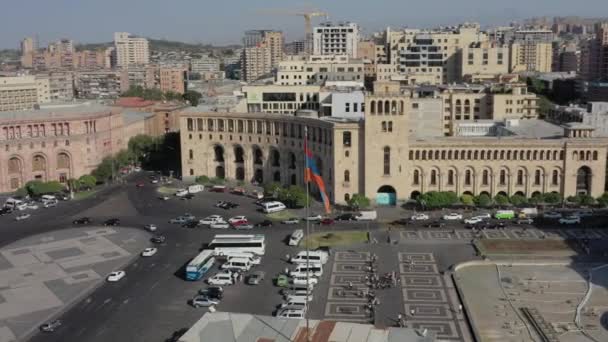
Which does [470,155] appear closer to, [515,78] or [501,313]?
[501,313]

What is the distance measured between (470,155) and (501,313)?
3976cm

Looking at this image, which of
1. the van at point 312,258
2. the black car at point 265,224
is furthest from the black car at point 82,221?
the van at point 312,258

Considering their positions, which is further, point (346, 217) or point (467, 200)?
point (467, 200)

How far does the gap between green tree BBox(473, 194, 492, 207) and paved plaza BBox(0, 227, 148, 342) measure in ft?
137

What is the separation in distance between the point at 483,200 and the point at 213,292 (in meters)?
43.0

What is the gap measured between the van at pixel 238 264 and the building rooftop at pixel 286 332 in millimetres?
23356

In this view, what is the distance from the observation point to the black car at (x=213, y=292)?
57938mm

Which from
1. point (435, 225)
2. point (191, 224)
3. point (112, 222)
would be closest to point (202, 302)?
point (191, 224)

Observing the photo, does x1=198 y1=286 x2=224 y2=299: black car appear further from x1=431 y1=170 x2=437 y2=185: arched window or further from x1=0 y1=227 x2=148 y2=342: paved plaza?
x1=431 y1=170 x2=437 y2=185: arched window

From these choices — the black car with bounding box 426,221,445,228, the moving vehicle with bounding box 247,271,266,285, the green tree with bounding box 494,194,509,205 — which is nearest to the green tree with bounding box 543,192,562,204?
the green tree with bounding box 494,194,509,205

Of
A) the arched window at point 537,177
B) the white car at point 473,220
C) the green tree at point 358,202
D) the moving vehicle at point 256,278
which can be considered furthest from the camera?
the arched window at point 537,177

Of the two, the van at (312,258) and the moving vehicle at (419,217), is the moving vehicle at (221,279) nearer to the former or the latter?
the van at (312,258)

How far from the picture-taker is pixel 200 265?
208ft

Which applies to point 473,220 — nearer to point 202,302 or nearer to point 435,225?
point 435,225
